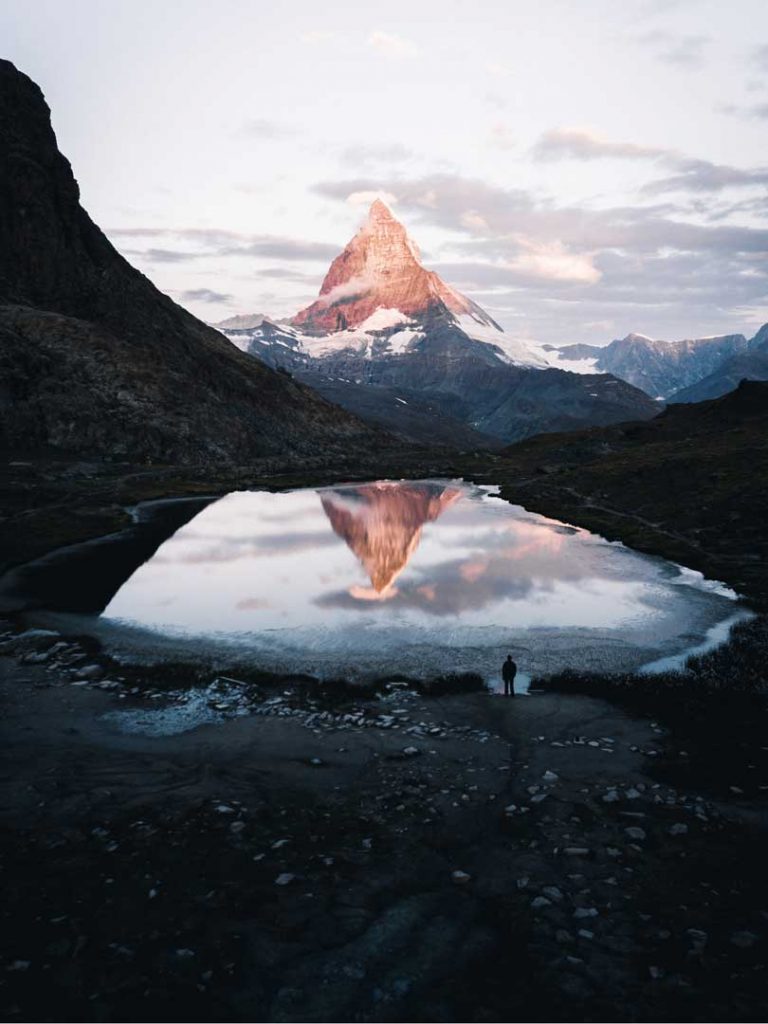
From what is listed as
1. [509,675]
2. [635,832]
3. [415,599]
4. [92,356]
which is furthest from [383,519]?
[92,356]

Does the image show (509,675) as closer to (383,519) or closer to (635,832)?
(635,832)

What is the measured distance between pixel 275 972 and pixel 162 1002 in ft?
7.10

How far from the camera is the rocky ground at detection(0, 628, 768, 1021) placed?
43.2 feet

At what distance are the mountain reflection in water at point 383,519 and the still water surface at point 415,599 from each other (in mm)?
388

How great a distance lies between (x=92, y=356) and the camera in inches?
5285

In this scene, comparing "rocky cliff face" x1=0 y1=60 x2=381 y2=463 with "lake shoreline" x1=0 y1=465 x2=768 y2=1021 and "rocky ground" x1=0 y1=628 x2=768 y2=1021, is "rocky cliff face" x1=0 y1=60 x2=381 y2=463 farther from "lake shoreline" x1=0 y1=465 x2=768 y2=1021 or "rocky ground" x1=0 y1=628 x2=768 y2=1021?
"rocky ground" x1=0 y1=628 x2=768 y2=1021

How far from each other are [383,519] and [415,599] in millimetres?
38418

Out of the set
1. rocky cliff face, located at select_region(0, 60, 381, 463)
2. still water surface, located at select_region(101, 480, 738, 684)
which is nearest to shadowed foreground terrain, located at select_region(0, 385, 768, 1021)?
still water surface, located at select_region(101, 480, 738, 684)

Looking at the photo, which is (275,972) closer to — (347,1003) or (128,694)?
(347,1003)

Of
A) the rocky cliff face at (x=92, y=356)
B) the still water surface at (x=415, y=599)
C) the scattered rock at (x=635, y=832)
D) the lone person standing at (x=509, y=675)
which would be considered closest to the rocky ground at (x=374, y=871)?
the scattered rock at (x=635, y=832)

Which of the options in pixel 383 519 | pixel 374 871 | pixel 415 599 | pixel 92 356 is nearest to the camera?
pixel 374 871

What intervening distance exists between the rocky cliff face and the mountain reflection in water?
42575mm

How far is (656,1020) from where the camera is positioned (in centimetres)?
1245

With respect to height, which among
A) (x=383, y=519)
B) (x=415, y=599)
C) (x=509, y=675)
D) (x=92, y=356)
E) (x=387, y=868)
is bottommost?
(x=387, y=868)
